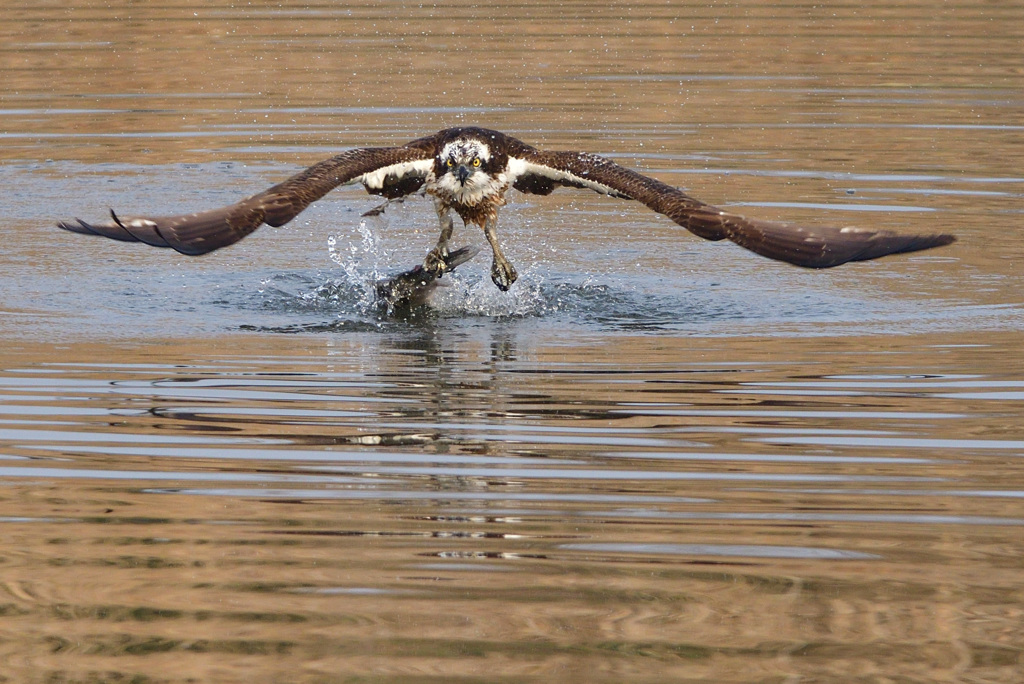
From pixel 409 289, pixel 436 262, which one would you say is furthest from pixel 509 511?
pixel 436 262

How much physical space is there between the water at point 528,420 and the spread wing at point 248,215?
0.80m

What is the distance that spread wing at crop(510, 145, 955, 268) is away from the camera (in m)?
9.64

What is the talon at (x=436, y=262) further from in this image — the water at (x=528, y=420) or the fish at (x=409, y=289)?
the water at (x=528, y=420)

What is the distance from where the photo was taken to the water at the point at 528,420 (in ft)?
19.6

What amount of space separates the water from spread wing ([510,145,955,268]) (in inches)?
27.6

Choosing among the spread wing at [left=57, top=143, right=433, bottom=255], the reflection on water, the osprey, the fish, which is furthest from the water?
the spread wing at [left=57, top=143, right=433, bottom=255]

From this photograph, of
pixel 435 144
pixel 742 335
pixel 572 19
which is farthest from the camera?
pixel 572 19

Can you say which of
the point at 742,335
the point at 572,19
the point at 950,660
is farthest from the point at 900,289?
the point at 572,19

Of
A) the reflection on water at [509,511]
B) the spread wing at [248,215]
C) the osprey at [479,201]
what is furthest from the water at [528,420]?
the spread wing at [248,215]

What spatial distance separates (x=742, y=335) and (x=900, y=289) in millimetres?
2020

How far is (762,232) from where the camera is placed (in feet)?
33.0

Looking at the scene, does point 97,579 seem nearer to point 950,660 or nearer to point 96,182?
point 950,660

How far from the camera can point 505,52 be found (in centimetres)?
2416

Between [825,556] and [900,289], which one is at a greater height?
[900,289]
